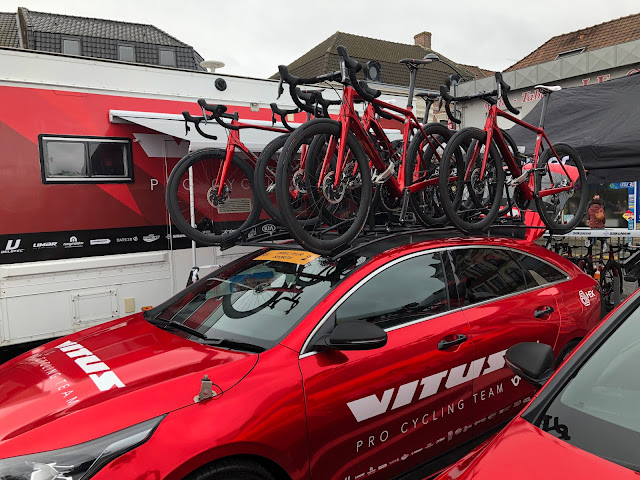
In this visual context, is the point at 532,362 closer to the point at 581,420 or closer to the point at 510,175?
the point at 581,420

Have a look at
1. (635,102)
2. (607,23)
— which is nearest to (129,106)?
(635,102)

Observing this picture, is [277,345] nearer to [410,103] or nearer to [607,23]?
[410,103]

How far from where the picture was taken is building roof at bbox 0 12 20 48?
28828 millimetres

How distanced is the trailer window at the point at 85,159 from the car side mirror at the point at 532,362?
433 centimetres

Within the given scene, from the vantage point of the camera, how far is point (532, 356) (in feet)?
6.92

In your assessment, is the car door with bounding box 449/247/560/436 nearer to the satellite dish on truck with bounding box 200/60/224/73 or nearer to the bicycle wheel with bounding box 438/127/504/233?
the bicycle wheel with bounding box 438/127/504/233

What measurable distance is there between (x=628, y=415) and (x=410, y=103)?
11.4 feet

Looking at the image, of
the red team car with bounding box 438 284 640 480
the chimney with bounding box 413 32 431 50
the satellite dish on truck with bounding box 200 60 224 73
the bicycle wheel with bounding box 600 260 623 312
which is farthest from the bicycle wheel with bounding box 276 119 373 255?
the chimney with bounding box 413 32 431 50

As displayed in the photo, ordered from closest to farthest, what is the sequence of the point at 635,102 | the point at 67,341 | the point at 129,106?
the point at 67,341 → the point at 129,106 → the point at 635,102

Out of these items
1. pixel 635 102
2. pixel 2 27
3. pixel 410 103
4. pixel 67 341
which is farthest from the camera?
pixel 2 27

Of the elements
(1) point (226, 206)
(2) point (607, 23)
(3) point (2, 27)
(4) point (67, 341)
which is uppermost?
(3) point (2, 27)

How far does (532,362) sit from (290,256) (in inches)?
62.9

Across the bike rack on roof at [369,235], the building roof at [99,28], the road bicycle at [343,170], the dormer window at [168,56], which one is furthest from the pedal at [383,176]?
the building roof at [99,28]

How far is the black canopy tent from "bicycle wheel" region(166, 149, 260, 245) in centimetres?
404
